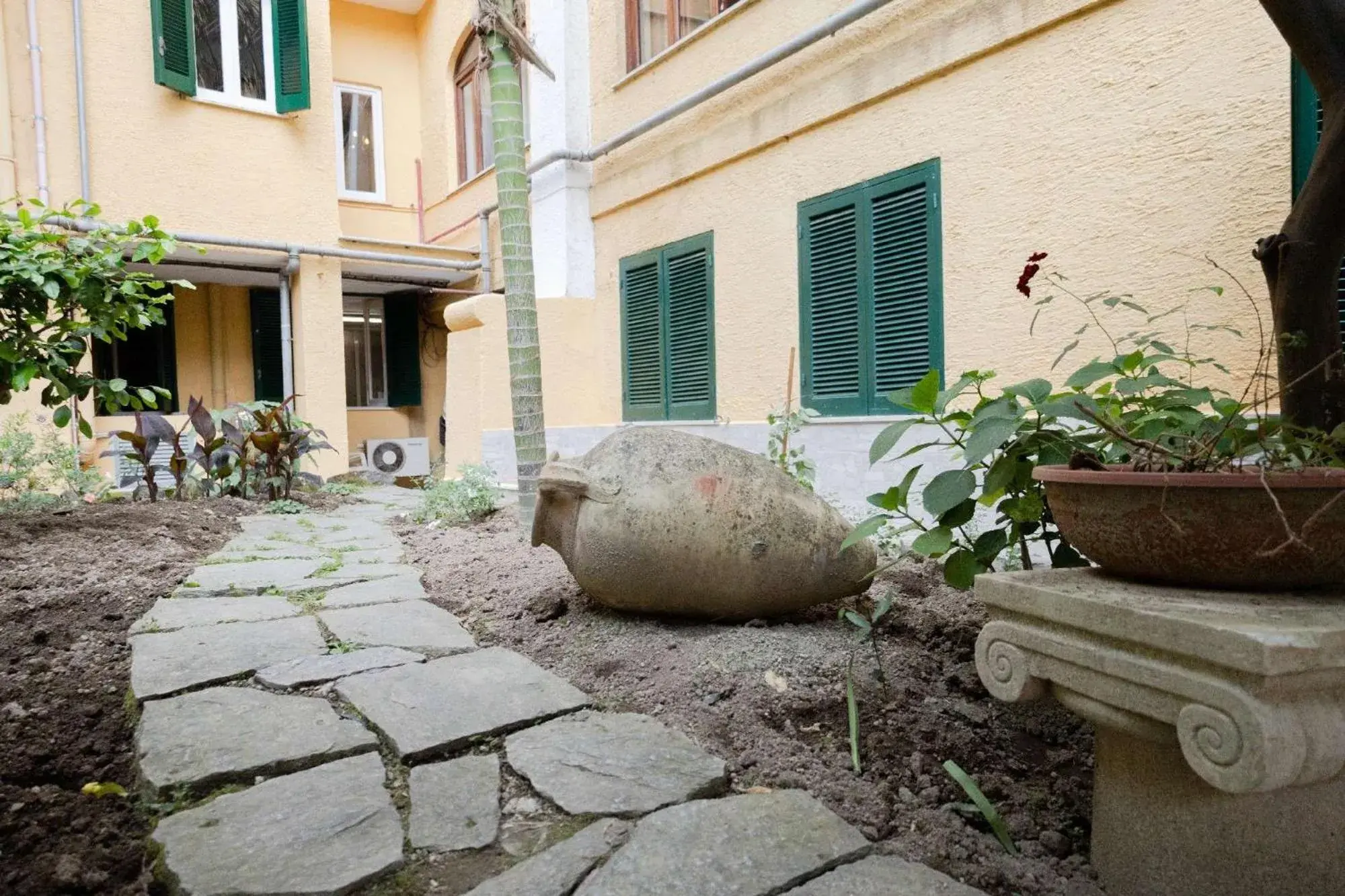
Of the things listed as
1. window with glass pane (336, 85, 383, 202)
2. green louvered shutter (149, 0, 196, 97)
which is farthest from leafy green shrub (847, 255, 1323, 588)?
window with glass pane (336, 85, 383, 202)

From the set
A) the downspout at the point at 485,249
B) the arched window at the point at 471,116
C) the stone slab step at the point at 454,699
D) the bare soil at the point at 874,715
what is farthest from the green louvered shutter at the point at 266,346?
the stone slab step at the point at 454,699

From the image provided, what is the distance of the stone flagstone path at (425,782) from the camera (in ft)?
4.21

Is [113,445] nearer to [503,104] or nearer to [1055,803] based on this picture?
[503,104]

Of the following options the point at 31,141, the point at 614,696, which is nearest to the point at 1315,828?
the point at 614,696

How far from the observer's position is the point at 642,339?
610 centimetres

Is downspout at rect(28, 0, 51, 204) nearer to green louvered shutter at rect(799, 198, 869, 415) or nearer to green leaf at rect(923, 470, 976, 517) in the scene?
green louvered shutter at rect(799, 198, 869, 415)

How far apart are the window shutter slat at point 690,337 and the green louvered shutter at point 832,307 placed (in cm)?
90

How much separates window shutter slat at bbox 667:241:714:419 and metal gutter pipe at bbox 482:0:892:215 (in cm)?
93

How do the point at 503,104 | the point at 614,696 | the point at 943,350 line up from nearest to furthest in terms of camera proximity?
the point at 614,696 → the point at 943,350 → the point at 503,104

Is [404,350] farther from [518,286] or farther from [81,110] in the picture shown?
[518,286]

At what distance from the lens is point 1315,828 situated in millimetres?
1177

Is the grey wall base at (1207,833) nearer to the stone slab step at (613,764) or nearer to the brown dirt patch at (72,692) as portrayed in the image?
the stone slab step at (613,764)

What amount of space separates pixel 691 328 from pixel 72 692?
418 cm

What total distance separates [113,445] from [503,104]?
19.4ft
